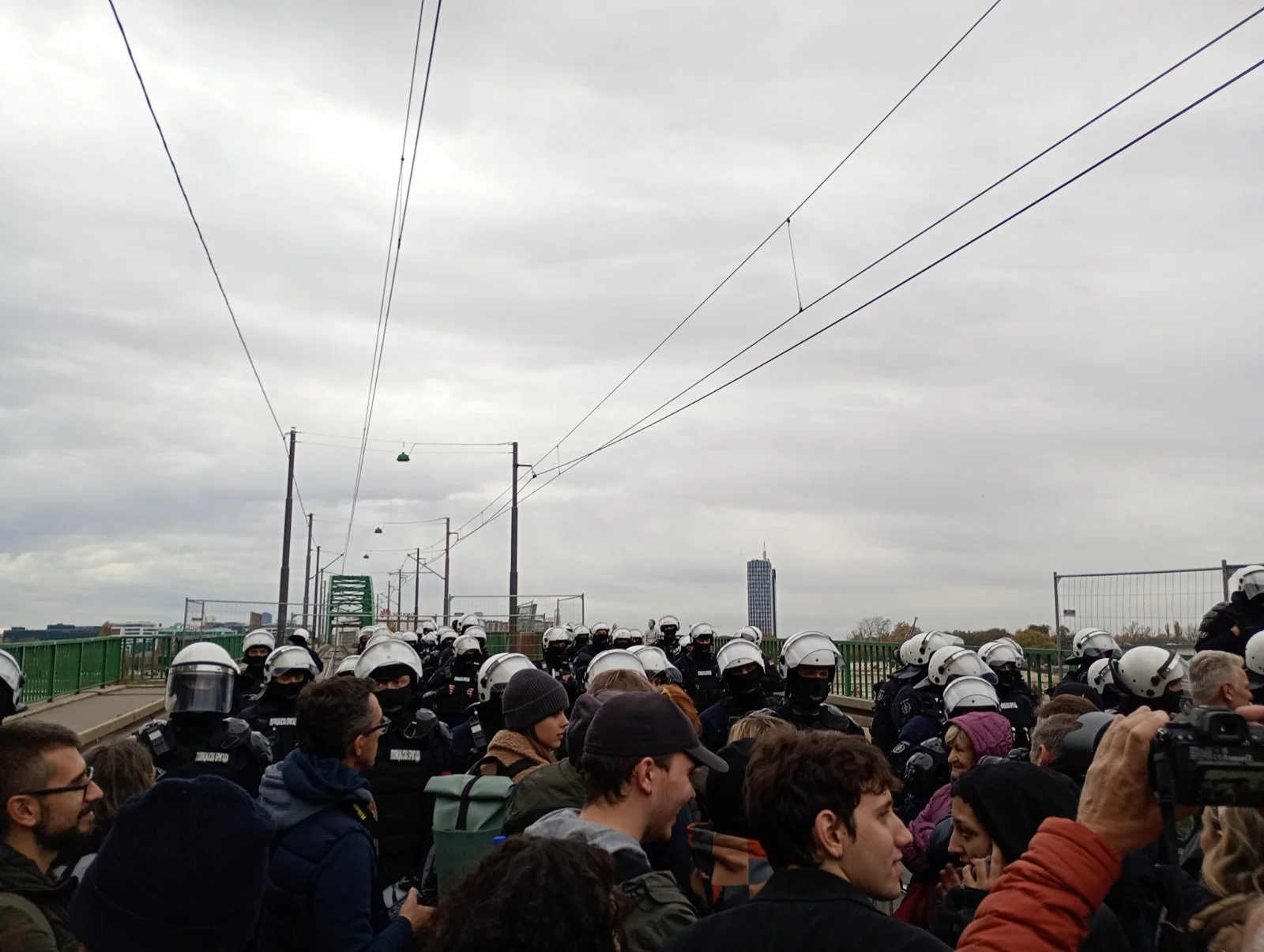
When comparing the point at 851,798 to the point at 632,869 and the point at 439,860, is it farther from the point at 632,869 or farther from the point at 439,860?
the point at 439,860

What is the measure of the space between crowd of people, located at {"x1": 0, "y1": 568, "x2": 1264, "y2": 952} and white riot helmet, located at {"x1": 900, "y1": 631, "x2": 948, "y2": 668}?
14.3 ft

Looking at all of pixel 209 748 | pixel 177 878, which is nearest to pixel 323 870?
pixel 177 878

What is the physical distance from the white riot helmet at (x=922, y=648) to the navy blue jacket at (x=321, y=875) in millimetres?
7703

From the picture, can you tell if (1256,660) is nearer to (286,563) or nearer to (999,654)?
(999,654)

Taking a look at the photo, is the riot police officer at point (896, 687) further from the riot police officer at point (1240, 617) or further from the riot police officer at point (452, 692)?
the riot police officer at point (452, 692)

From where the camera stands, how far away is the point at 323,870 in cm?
358

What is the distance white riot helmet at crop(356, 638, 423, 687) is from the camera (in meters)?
7.61

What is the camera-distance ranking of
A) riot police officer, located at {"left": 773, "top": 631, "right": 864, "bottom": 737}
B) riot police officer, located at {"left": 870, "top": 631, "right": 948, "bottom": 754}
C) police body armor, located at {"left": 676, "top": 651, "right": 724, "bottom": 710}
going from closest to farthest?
riot police officer, located at {"left": 773, "top": 631, "right": 864, "bottom": 737} → riot police officer, located at {"left": 870, "top": 631, "right": 948, "bottom": 754} → police body armor, located at {"left": 676, "top": 651, "right": 724, "bottom": 710}

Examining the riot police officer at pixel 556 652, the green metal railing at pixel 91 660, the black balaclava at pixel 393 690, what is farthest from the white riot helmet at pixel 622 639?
the black balaclava at pixel 393 690

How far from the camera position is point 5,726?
370 cm

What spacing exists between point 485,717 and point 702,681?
405 inches

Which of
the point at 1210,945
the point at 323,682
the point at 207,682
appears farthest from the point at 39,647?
the point at 1210,945

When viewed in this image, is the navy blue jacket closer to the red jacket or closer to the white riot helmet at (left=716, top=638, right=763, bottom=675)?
the red jacket

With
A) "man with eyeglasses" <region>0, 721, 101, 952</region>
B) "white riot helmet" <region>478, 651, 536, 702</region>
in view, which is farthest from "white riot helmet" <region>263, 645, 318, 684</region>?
"man with eyeglasses" <region>0, 721, 101, 952</region>
